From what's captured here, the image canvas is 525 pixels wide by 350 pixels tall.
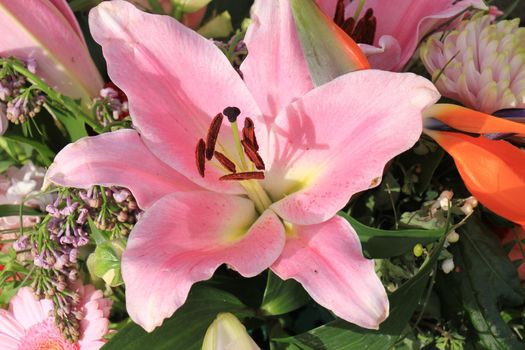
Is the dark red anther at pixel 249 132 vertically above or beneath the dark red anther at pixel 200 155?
above

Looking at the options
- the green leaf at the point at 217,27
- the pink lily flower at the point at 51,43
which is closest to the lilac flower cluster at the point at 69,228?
the pink lily flower at the point at 51,43

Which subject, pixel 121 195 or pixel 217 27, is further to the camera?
pixel 217 27

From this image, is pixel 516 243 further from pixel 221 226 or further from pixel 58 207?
pixel 58 207

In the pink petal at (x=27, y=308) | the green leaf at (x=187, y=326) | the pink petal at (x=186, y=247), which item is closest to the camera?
the pink petal at (x=186, y=247)

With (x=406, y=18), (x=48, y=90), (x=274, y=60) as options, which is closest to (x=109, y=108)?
(x=48, y=90)

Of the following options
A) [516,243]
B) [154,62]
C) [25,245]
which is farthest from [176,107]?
[516,243]

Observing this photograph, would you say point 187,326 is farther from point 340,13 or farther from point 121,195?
point 340,13

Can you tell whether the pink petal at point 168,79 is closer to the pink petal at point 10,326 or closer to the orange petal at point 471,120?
the orange petal at point 471,120
